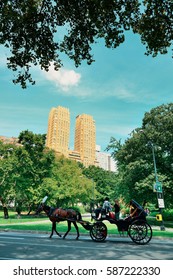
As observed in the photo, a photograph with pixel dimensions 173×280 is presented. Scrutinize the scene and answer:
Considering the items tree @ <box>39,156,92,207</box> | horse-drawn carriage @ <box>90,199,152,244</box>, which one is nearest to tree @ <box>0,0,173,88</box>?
horse-drawn carriage @ <box>90,199,152,244</box>

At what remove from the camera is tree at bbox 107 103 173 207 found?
99.7 ft

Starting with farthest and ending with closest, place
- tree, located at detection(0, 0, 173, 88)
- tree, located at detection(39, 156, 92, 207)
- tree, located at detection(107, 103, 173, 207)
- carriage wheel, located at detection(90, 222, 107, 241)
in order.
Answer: tree, located at detection(39, 156, 92, 207) < tree, located at detection(107, 103, 173, 207) < carriage wheel, located at detection(90, 222, 107, 241) < tree, located at detection(0, 0, 173, 88)

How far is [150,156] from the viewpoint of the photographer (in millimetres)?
31281

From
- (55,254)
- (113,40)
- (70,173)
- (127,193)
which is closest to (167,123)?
(127,193)

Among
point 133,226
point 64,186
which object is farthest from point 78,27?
point 64,186

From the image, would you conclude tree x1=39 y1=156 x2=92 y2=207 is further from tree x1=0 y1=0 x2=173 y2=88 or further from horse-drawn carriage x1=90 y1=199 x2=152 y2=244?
tree x1=0 y1=0 x2=173 y2=88

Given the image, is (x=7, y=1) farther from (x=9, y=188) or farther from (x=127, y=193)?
(x=9, y=188)

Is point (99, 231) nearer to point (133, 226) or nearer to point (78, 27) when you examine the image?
point (133, 226)

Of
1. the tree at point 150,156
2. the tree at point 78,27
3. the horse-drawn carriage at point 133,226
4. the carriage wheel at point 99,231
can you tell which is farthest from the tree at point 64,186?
the tree at point 78,27

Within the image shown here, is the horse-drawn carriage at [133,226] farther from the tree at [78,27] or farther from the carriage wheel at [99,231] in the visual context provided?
the tree at [78,27]
